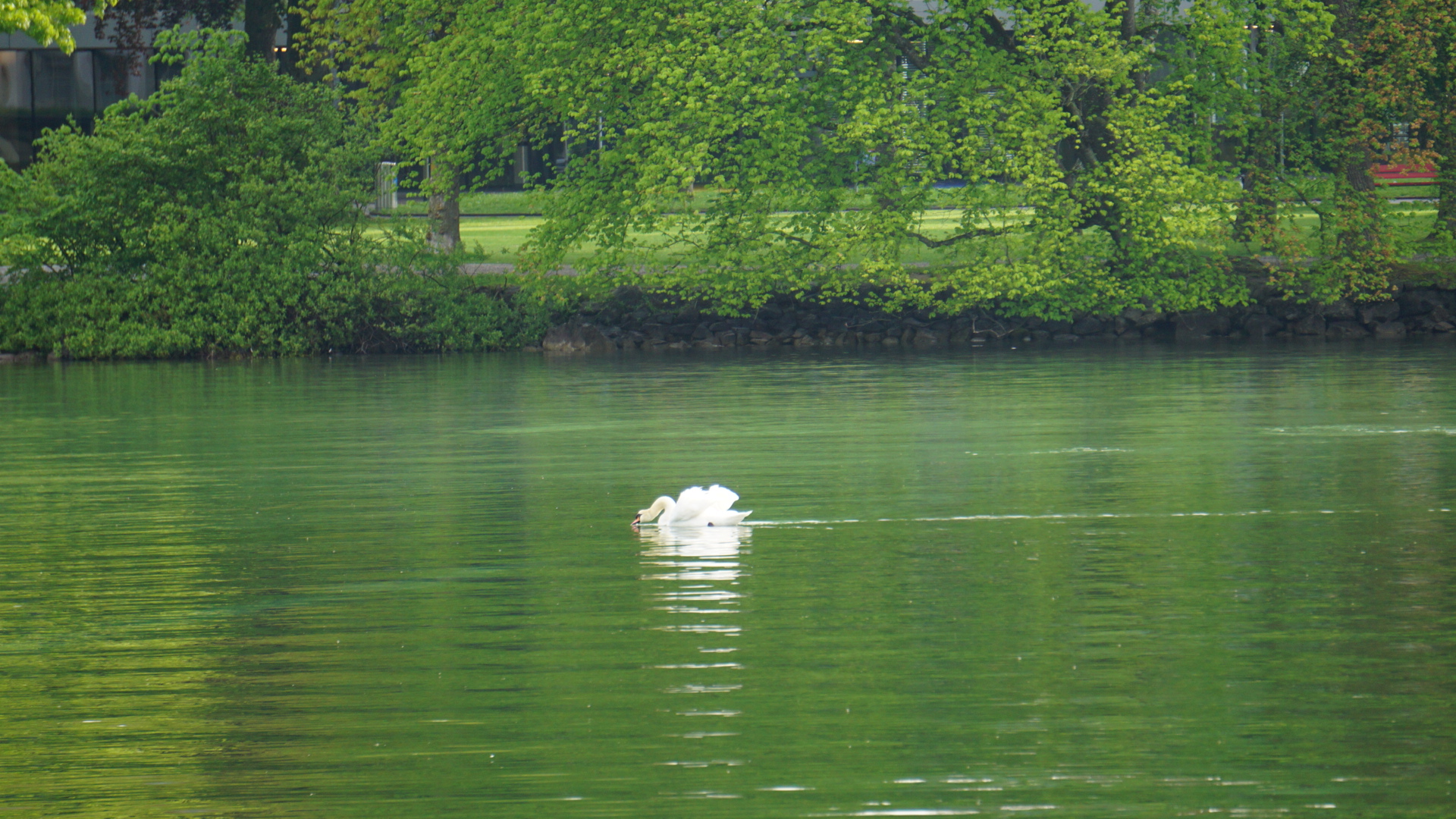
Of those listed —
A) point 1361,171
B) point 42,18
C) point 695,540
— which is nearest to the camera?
point 695,540

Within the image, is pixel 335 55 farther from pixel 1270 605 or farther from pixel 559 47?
pixel 1270 605

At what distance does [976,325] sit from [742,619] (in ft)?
92.4

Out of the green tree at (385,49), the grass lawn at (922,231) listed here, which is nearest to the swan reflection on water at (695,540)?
the grass lawn at (922,231)

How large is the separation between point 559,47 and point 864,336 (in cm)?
728

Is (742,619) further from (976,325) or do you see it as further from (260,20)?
(260,20)

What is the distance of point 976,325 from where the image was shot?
40031 mm

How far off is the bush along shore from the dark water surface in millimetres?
Result: 14805

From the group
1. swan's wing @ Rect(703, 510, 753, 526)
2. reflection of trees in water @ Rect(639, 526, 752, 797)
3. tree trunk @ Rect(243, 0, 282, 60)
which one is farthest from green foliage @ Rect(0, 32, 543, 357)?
reflection of trees in water @ Rect(639, 526, 752, 797)

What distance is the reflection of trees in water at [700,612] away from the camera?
9.58m

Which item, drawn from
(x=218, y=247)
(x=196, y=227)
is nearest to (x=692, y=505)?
(x=218, y=247)

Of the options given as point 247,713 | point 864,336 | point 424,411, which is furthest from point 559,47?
point 247,713

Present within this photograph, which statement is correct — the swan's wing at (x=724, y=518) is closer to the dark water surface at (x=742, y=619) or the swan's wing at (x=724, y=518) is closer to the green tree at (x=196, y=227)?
the dark water surface at (x=742, y=619)

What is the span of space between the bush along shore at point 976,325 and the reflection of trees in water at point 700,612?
24.1 m

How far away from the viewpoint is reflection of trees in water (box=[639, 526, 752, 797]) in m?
9.58
